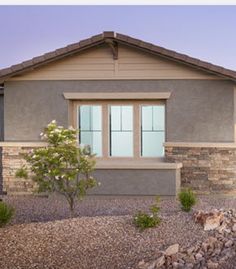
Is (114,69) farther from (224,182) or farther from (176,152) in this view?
(224,182)

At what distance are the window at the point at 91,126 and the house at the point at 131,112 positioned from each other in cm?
3

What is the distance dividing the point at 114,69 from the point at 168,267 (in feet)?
28.9

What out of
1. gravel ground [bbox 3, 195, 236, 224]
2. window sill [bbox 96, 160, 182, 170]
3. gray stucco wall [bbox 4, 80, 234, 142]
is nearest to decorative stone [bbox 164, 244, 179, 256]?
gravel ground [bbox 3, 195, 236, 224]

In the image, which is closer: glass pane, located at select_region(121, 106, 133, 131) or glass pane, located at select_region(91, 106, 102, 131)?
glass pane, located at select_region(121, 106, 133, 131)

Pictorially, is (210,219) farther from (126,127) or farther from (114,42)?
(114,42)

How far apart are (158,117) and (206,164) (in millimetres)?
1794

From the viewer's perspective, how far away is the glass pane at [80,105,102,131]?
633 inches

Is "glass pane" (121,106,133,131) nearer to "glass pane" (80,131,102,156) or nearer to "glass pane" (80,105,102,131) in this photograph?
"glass pane" (80,105,102,131)

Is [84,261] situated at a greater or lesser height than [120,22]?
lesser

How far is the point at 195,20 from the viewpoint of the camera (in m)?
18.7

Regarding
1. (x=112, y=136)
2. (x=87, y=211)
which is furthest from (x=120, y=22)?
(x=87, y=211)

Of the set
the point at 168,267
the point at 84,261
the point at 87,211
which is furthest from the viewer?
the point at 87,211

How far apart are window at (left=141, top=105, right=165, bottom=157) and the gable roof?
1.55m

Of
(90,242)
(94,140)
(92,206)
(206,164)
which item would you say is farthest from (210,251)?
(94,140)
